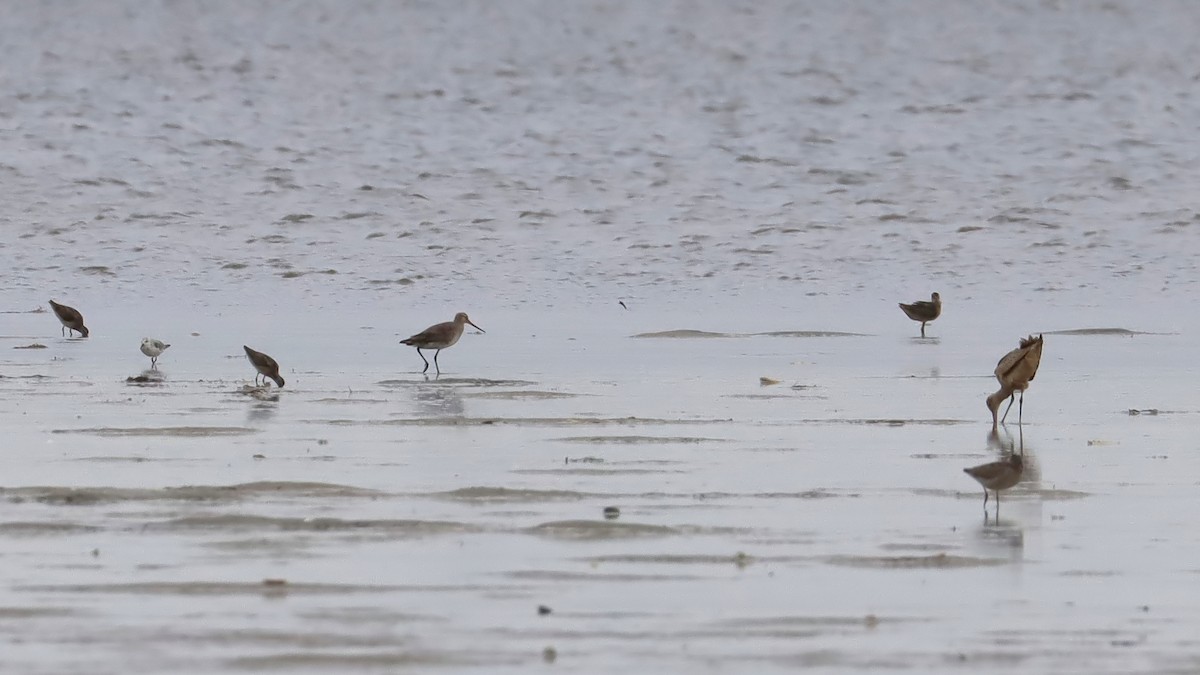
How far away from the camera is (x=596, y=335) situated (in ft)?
67.9

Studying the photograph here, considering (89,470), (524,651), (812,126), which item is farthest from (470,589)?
(812,126)

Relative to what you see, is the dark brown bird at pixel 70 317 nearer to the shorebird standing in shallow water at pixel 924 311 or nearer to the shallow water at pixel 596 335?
the shallow water at pixel 596 335

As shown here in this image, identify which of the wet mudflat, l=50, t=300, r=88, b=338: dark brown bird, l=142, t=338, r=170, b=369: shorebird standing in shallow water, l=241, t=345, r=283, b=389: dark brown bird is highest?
l=50, t=300, r=88, b=338: dark brown bird

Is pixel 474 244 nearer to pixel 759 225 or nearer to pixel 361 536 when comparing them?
pixel 759 225

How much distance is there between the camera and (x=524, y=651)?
20.9 feet

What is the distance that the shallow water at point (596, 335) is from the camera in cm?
703

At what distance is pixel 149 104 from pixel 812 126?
14872mm

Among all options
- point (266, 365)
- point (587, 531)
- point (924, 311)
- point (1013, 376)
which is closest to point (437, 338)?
point (266, 365)

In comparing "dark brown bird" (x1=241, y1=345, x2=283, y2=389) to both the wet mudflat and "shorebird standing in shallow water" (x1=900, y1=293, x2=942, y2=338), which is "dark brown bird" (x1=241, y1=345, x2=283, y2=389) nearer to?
the wet mudflat

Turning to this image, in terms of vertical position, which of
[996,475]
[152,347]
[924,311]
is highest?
[924,311]

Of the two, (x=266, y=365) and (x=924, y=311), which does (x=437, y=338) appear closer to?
(x=266, y=365)

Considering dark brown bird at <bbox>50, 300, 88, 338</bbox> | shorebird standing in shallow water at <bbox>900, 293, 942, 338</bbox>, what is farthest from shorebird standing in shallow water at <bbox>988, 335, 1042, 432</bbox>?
dark brown bird at <bbox>50, 300, 88, 338</bbox>

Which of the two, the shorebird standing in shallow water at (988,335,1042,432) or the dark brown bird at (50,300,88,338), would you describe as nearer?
the shorebird standing in shallow water at (988,335,1042,432)

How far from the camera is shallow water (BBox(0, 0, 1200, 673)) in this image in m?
7.03
